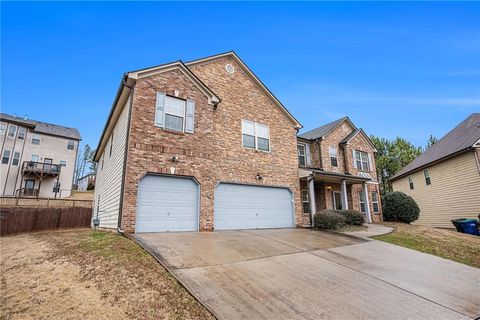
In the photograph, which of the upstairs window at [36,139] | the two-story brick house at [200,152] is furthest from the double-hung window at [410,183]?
the upstairs window at [36,139]

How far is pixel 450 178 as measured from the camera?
18.3m

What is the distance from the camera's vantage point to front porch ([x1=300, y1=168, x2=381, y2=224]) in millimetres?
15562

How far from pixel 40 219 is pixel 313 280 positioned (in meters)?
17.8

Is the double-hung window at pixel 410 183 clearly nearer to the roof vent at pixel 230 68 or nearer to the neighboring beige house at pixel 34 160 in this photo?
the roof vent at pixel 230 68

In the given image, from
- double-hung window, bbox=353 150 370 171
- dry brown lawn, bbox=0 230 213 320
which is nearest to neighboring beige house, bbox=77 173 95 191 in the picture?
dry brown lawn, bbox=0 230 213 320

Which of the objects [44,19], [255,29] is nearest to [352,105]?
[255,29]

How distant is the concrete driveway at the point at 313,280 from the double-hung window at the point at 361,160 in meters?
12.0

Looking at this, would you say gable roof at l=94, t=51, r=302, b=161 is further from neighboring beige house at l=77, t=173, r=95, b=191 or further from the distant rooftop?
neighboring beige house at l=77, t=173, r=95, b=191

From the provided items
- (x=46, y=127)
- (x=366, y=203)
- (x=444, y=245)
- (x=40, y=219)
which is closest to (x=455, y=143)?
(x=366, y=203)

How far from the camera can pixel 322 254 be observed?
736 centimetres

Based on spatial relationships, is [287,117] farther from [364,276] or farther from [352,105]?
[352,105]

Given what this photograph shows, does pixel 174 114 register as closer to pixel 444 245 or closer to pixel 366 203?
pixel 444 245

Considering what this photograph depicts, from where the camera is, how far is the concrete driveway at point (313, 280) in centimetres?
395

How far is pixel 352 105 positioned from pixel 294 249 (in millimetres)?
27954
